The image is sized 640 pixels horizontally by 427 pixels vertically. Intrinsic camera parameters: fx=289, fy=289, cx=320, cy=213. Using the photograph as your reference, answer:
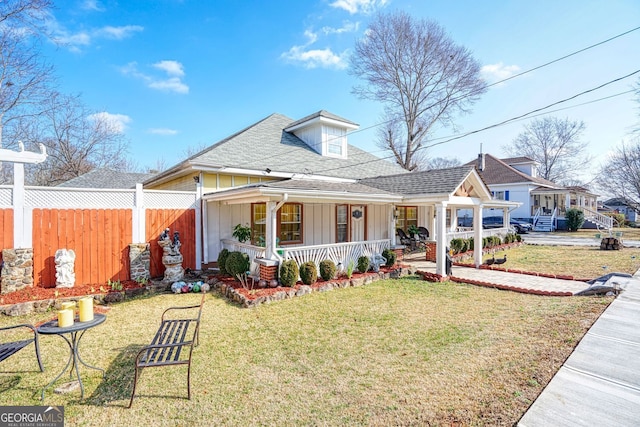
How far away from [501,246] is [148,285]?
54.3 feet

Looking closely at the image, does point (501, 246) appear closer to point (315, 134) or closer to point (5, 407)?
point (315, 134)

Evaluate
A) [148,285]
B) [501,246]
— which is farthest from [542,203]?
[148,285]

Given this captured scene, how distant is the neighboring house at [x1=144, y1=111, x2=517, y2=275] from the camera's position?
27.8 ft

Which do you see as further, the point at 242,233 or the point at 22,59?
the point at 22,59

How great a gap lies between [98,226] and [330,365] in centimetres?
753

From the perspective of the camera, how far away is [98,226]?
792cm

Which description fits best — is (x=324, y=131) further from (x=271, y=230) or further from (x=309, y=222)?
(x=271, y=230)

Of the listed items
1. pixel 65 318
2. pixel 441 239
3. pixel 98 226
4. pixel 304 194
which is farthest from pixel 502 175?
pixel 65 318

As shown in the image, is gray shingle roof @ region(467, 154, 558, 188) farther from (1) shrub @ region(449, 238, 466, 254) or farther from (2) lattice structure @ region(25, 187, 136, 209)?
(2) lattice structure @ region(25, 187, 136, 209)

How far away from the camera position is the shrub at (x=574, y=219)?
26047 mm

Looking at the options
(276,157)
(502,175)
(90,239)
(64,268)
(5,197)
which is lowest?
(64,268)

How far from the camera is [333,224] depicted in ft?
38.3

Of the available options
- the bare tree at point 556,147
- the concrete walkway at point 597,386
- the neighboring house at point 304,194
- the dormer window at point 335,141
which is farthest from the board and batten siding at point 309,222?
the bare tree at point 556,147

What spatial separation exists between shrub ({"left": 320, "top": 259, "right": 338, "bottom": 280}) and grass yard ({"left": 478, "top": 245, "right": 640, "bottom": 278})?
7487 mm
